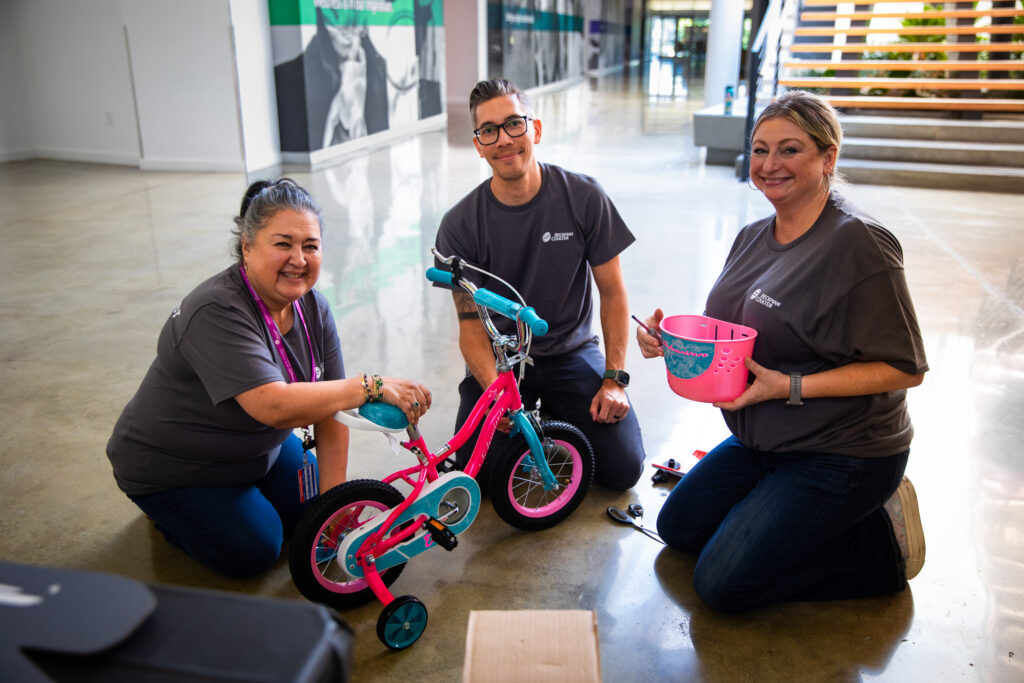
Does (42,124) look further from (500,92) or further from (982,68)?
(982,68)

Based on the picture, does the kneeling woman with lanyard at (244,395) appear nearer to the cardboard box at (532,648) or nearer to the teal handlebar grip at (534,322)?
the teal handlebar grip at (534,322)

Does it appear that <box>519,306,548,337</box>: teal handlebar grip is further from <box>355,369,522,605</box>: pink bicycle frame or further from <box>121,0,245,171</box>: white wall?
<box>121,0,245,171</box>: white wall

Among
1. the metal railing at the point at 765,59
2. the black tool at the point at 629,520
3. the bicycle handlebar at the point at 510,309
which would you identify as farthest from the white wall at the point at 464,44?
the bicycle handlebar at the point at 510,309

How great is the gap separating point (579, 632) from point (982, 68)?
10335mm

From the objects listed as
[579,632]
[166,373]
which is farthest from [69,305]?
[579,632]

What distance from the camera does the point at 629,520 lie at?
2.50 m

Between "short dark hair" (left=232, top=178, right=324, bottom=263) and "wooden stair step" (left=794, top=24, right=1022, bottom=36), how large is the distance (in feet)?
32.7

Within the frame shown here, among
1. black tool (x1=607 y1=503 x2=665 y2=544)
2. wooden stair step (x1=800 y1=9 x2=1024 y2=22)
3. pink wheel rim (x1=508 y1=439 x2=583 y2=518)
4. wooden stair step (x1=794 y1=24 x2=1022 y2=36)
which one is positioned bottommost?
black tool (x1=607 y1=503 x2=665 y2=544)

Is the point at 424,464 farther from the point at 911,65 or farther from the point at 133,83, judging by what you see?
the point at 911,65

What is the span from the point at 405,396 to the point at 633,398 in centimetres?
168

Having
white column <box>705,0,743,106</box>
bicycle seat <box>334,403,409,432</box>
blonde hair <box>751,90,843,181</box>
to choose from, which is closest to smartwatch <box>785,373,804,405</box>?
blonde hair <box>751,90,843,181</box>

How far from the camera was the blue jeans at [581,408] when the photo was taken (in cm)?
262

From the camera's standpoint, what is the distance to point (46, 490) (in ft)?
8.80

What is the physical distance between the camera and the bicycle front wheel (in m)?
2.36
